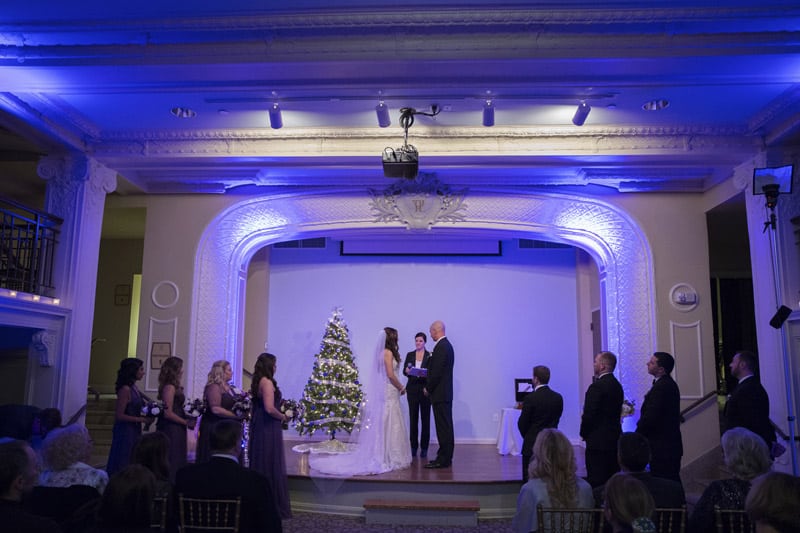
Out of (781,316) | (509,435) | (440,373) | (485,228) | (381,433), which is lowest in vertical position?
(509,435)

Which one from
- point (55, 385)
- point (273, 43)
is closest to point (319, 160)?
point (273, 43)

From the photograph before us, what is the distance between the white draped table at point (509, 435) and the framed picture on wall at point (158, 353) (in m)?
4.73

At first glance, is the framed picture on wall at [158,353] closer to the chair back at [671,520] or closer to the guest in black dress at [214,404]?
the guest in black dress at [214,404]

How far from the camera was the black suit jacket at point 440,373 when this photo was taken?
282 inches

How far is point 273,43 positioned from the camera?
5082 millimetres

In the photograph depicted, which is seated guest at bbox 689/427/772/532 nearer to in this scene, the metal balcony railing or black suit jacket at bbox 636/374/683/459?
black suit jacket at bbox 636/374/683/459

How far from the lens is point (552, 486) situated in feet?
10.6

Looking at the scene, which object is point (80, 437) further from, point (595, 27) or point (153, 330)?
point (153, 330)

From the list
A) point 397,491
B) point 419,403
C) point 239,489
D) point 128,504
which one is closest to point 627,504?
point 239,489

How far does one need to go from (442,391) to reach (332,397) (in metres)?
2.27

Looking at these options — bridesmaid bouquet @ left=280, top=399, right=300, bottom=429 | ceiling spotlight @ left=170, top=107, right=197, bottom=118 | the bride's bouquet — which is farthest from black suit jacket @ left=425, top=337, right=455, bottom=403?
ceiling spotlight @ left=170, top=107, right=197, bottom=118

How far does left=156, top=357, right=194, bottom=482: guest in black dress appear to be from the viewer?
5684 mm

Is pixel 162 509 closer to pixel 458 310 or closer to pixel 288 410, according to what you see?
pixel 288 410

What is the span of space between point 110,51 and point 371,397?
4.57 m
